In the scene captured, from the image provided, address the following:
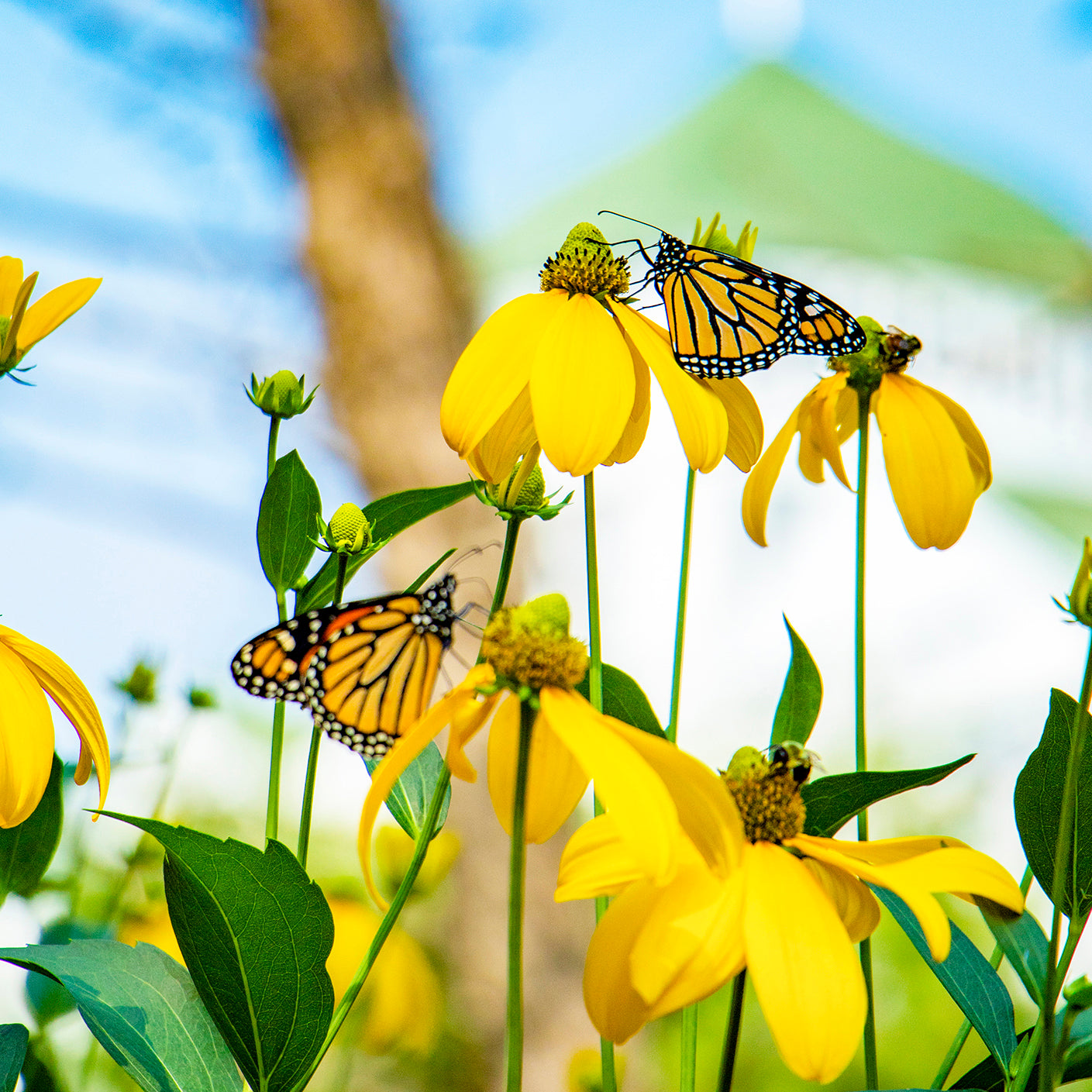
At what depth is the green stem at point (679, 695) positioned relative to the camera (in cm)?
31

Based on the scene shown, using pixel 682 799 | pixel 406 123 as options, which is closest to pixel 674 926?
pixel 682 799

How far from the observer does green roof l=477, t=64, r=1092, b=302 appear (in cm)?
343

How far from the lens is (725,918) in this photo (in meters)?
0.24

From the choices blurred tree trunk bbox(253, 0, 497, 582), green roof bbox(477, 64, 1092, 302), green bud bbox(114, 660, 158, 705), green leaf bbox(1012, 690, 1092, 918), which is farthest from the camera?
green roof bbox(477, 64, 1092, 302)

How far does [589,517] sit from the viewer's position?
1.07 feet

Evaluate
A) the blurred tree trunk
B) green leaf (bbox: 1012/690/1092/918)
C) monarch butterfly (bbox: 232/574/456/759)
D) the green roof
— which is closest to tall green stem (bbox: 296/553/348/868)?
monarch butterfly (bbox: 232/574/456/759)

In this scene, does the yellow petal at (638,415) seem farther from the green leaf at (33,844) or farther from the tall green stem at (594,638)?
the green leaf at (33,844)

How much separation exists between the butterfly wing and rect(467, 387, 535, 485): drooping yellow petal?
0.22ft

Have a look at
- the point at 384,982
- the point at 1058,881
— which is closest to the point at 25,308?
the point at 1058,881

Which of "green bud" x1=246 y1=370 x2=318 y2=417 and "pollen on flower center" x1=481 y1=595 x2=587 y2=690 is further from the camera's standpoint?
"green bud" x1=246 y1=370 x2=318 y2=417

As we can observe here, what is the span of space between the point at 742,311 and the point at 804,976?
0.83 feet

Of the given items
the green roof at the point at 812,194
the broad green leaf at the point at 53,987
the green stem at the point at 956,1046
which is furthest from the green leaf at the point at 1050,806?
the green roof at the point at 812,194

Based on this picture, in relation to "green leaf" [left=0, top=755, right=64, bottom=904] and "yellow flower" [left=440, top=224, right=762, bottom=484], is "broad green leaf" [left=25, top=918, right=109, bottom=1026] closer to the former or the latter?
"green leaf" [left=0, top=755, right=64, bottom=904]

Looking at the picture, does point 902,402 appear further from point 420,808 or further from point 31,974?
point 31,974
